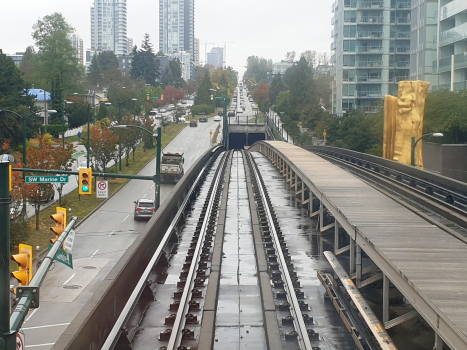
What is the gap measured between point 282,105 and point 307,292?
401ft

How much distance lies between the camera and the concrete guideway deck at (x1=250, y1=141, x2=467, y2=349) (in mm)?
7582

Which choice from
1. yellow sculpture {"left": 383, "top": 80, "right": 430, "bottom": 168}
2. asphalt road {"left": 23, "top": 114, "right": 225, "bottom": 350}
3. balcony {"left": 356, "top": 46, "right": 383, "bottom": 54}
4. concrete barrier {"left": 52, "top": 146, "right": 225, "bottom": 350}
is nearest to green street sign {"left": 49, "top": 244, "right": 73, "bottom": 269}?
concrete barrier {"left": 52, "top": 146, "right": 225, "bottom": 350}

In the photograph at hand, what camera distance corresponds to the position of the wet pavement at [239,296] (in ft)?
35.1

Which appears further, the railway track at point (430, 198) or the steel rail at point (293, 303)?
the railway track at point (430, 198)

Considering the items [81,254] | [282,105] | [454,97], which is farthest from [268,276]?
[282,105]

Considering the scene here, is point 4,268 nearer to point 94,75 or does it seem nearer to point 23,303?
point 23,303

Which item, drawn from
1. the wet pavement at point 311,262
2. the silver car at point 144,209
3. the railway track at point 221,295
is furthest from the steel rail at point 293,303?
the silver car at point 144,209

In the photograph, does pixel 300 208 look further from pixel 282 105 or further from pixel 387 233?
pixel 282 105

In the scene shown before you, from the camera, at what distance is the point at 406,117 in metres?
34.1

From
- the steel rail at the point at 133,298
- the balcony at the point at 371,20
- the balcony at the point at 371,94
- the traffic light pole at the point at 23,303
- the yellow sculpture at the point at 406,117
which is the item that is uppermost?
the balcony at the point at 371,20

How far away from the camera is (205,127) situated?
11875cm

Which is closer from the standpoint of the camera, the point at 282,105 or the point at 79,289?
the point at 79,289

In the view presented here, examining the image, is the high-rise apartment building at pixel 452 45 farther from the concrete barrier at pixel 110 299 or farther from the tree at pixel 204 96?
the tree at pixel 204 96

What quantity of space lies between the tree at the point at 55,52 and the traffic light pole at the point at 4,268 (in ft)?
329
